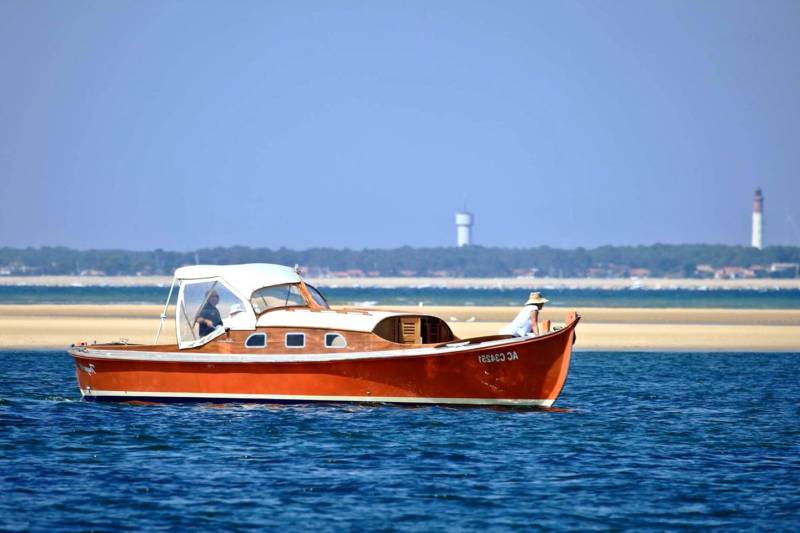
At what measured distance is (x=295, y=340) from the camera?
29.3 m

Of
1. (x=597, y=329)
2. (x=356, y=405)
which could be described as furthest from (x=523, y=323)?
(x=597, y=329)

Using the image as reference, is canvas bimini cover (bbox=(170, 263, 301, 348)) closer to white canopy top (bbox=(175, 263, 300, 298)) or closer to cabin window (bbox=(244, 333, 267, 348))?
white canopy top (bbox=(175, 263, 300, 298))

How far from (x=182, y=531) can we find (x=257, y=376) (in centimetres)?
1139

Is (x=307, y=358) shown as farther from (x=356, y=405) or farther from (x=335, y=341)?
(x=356, y=405)

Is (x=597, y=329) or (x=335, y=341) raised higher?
(x=335, y=341)

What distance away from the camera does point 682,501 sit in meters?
20.4

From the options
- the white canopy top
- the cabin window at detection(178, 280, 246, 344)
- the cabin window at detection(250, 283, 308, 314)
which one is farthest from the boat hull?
the white canopy top

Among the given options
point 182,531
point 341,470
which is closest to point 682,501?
point 341,470

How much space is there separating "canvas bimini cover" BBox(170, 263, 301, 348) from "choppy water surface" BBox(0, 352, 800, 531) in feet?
5.89

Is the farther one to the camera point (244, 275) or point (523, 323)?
point (244, 275)

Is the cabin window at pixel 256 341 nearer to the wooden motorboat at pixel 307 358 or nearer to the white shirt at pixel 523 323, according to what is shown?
the wooden motorboat at pixel 307 358

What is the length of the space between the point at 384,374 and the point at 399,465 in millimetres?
5663

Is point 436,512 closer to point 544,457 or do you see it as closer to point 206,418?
point 544,457

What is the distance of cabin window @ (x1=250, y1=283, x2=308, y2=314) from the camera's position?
3066 cm
